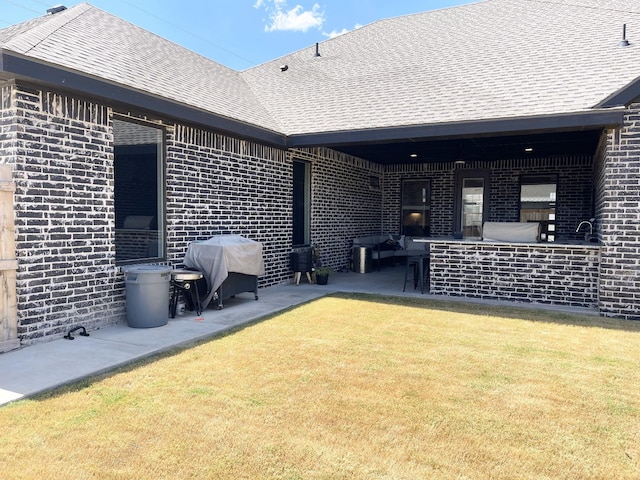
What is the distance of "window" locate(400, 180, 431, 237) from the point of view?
1423cm

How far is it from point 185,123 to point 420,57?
6.48 metres

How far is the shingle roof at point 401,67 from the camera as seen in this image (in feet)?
22.3

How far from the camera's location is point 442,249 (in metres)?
8.52


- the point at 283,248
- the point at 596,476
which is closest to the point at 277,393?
the point at 596,476

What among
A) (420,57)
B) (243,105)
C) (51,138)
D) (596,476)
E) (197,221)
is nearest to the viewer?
(596,476)

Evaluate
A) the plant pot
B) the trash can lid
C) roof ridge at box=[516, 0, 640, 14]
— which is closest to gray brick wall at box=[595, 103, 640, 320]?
roof ridge at box=[516, 0, 640, 14]

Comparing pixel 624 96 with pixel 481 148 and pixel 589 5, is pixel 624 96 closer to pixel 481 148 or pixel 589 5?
pixel 481 148

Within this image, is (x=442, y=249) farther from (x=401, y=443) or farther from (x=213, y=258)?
(x=401, y=443)

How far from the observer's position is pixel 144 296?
5.86 meters

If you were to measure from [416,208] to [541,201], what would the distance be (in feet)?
12.0

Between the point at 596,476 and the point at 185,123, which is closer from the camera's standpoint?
the point at 596,476

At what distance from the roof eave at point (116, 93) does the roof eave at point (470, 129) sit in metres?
1.27

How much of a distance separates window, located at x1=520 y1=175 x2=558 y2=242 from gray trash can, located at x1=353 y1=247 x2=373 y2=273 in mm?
4792

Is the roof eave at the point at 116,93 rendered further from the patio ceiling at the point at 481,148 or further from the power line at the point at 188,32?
the power line at the point at 188,32
